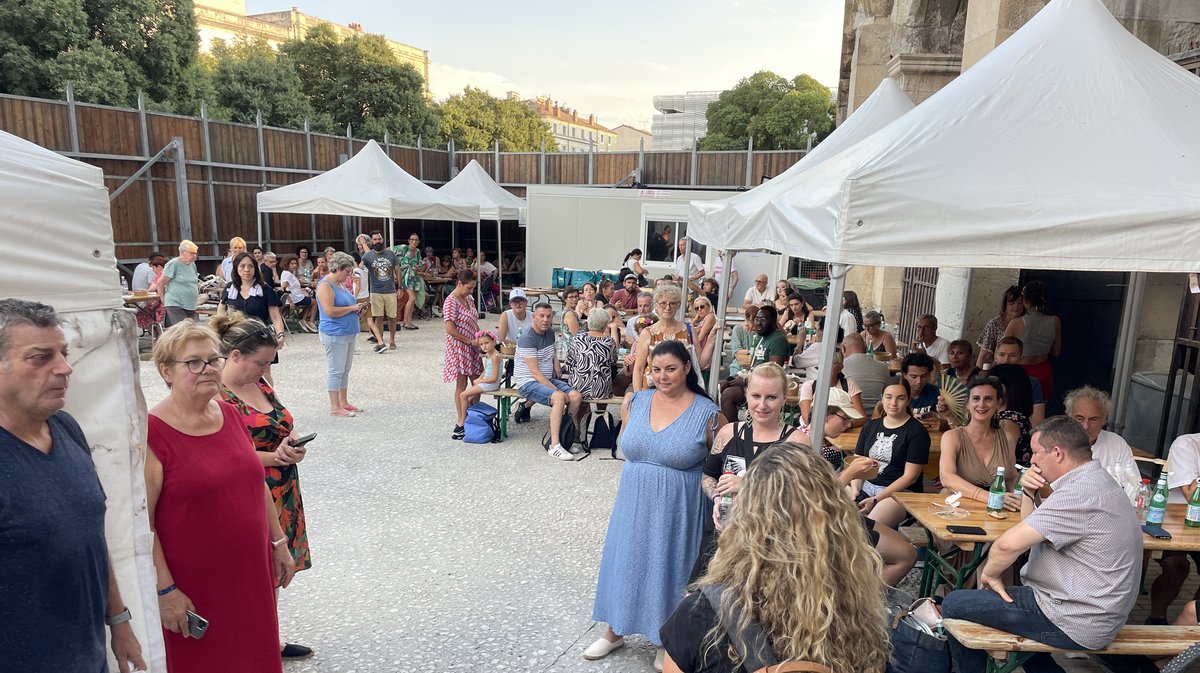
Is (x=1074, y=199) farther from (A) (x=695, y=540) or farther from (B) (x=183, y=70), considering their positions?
(B) (x=183, y=70)

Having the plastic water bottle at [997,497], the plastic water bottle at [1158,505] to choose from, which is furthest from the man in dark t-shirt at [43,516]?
the plastic water bottle at [1158,505]

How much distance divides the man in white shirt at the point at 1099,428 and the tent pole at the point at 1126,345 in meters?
3.32

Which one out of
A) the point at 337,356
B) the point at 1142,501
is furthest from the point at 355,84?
the point at 1142,501

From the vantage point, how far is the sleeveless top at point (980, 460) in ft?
12.9

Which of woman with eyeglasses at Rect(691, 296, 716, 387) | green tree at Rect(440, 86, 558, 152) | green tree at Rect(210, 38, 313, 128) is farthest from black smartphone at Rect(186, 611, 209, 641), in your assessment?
green tree at Rect(440, 86, 558, 152)

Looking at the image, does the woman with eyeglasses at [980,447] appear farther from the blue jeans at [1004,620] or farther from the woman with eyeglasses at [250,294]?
the woman with eyeglasses at [250,294]

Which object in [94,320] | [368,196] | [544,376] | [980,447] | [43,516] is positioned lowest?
[544,376]

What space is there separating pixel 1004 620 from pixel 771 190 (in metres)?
3.50

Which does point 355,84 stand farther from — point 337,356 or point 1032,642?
point 1032,642

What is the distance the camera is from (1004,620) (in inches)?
113

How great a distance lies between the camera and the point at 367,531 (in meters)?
4.79

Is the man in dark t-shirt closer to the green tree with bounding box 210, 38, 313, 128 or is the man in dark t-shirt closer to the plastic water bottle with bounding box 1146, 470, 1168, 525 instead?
the plastic water bottle with bounding box 1146, 470, 1168, 525

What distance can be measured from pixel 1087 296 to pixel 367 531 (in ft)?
25.2

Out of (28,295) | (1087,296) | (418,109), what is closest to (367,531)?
(28,295)
